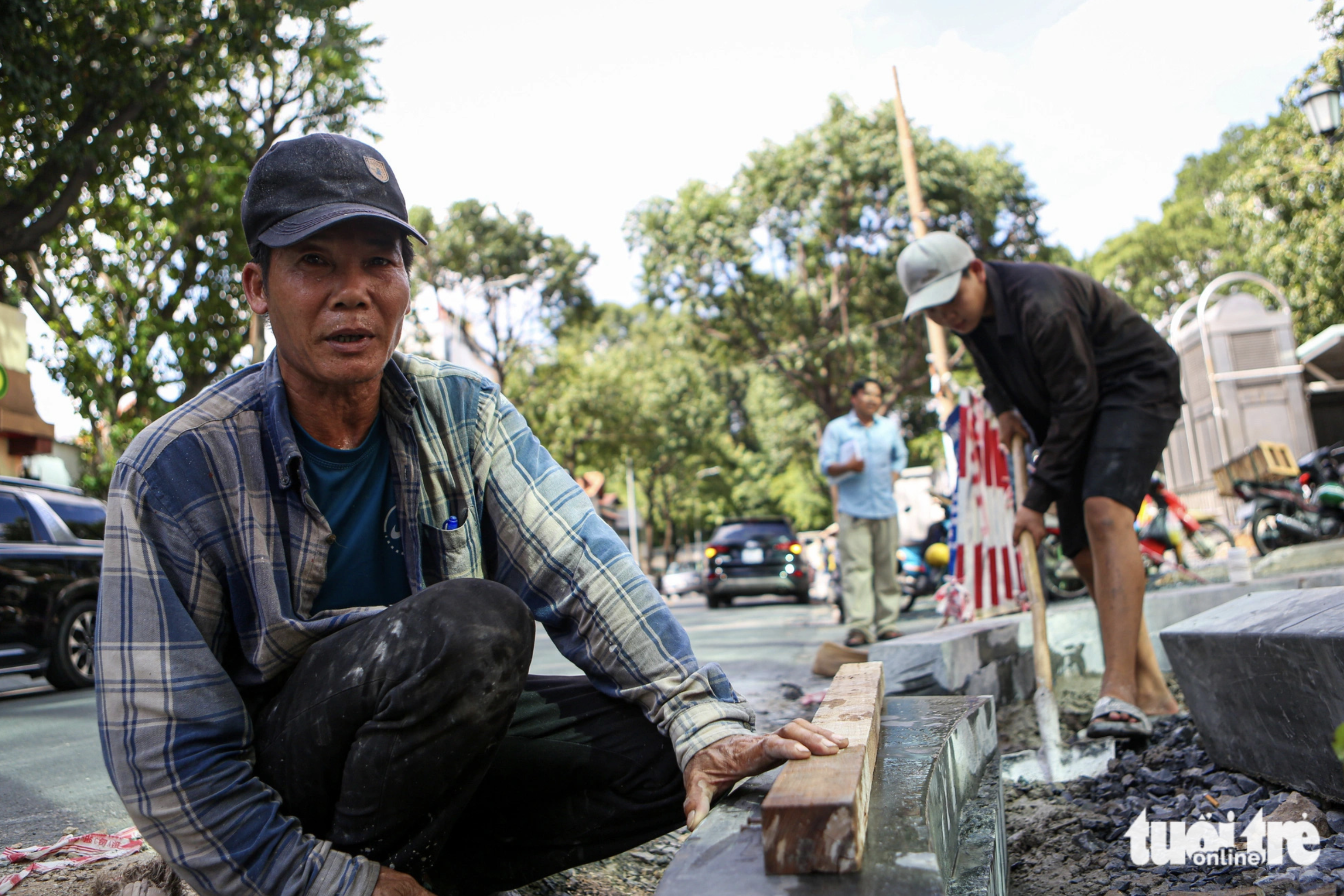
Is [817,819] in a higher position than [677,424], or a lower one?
lower

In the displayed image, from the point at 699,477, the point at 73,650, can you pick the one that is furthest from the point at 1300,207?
the point at 699,477

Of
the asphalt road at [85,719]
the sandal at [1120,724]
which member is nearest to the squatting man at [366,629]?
the asphalt road at [85,719]

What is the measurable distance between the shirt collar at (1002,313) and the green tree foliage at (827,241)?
1760 centimetres

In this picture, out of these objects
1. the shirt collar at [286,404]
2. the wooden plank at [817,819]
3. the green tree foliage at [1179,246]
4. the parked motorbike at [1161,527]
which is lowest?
the parked motorbike at [1161,527]

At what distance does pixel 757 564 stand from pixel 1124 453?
14.4 m

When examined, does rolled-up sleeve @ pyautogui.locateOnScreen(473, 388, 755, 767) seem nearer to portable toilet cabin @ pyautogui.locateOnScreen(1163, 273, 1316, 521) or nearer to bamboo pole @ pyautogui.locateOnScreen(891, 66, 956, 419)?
bamboo pole @ pyautogui.locateOnScreen(891, 66, 956, 419)

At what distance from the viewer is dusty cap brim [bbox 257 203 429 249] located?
1.77 m

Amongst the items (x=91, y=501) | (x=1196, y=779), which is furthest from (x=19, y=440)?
(x=1196, y=779)

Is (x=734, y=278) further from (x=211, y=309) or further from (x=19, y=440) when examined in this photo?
(x=19, y=440)

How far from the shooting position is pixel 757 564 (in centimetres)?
1792

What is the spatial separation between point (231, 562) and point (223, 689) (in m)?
0.22

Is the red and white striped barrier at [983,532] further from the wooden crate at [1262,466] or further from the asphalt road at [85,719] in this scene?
the wooden crate at [1262,466]

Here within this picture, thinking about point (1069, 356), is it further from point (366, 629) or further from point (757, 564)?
point (757, 564)

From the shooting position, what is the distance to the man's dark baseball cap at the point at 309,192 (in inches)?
70.4
